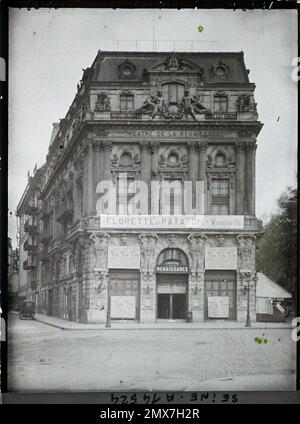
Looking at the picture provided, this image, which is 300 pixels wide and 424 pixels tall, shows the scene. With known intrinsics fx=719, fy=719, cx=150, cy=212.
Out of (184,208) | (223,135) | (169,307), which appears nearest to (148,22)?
(223,135)

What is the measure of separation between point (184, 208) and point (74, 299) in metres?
1.70

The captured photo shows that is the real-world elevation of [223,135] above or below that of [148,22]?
below

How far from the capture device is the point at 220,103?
8508 millimetres

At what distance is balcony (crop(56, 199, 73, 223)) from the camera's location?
28.1 feet

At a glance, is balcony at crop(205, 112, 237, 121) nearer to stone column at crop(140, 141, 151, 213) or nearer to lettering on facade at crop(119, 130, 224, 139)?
lettering on facade at crop(119, 130, 224, 139)

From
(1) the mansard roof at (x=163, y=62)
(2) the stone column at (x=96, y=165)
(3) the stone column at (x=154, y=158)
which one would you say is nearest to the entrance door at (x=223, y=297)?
(3) the stone column at (x=154, y=158)

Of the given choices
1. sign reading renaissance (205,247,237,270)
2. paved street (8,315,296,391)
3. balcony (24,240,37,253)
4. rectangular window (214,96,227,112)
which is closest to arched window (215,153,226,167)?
rectangular window (214,96,227,112)

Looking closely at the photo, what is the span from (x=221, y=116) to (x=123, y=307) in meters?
2.53

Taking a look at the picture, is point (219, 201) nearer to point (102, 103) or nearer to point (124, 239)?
point (124, 239)

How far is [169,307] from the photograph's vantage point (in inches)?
336

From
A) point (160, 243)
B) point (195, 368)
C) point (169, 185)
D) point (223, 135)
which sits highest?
point (223, 135)

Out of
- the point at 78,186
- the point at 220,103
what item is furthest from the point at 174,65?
the point at 78,186
